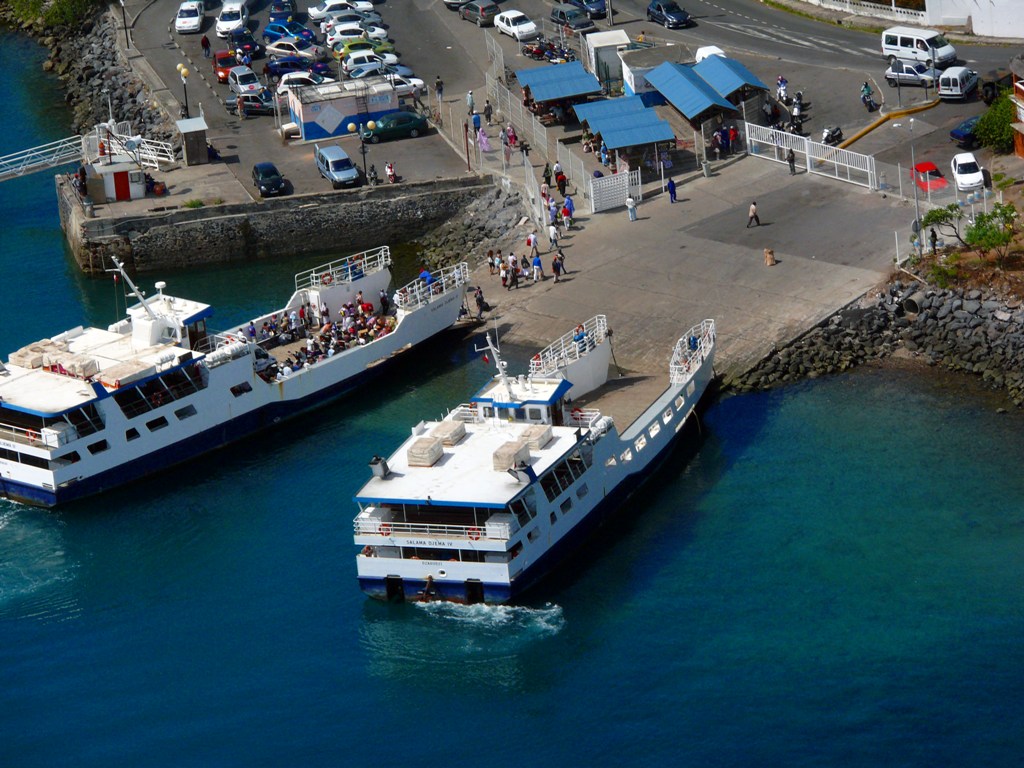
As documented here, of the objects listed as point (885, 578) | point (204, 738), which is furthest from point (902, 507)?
point (204, 738)

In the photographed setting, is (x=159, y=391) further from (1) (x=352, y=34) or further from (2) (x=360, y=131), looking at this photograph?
(1) (x=352, y=34)

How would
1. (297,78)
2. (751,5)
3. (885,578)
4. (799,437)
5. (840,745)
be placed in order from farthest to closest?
(751,5) < (297,78) < (799,437) < (885,578) < (840,745)

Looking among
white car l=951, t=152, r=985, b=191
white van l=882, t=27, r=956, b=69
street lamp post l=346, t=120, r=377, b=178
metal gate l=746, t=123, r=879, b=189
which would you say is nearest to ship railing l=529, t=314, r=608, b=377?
metal gate l=746, t=123, r=879, b=189

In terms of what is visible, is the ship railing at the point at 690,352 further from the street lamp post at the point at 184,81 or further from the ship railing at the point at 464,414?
the street lamp post at the point at 184,81

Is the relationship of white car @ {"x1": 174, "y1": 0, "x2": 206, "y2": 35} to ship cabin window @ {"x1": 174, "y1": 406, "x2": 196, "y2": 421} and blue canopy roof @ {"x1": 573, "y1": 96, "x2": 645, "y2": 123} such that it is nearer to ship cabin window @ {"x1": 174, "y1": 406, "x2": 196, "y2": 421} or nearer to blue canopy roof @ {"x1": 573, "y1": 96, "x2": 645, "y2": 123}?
blue canopy roof @ {"x1": 573, "y1": 96, "x2": 645, "y2": 123}

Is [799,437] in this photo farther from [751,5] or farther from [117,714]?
[751,5]
